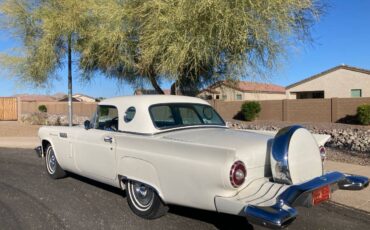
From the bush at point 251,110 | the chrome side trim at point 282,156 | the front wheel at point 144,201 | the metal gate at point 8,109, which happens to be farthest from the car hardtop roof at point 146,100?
the bush at point 251,110

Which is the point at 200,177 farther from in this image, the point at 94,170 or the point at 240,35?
the point at 240,35

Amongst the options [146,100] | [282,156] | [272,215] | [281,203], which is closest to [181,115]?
[146,100]

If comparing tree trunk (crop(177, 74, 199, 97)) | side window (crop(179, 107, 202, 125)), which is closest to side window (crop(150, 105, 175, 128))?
side window (crop(179, 107, 202, 125))

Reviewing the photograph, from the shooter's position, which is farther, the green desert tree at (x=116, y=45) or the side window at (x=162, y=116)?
the green desert tree at (x=116, y=45)

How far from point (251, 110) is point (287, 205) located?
27287 mm

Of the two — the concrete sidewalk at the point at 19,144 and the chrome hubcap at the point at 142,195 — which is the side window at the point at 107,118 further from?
the concrete sidewalk at the point at 19,144

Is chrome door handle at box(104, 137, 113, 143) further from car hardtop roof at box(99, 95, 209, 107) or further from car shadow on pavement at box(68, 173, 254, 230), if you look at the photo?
car shadow on pavement at box(68, 173, 254, 230)

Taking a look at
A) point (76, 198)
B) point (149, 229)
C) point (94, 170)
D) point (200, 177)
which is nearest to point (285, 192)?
point (200, 177)

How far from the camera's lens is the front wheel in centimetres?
570

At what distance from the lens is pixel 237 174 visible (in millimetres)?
4660

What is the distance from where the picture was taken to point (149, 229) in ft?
17.9

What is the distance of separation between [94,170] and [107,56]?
753 cm

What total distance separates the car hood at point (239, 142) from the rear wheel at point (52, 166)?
3383 mm

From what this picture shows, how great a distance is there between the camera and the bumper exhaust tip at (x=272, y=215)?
4074 mm
